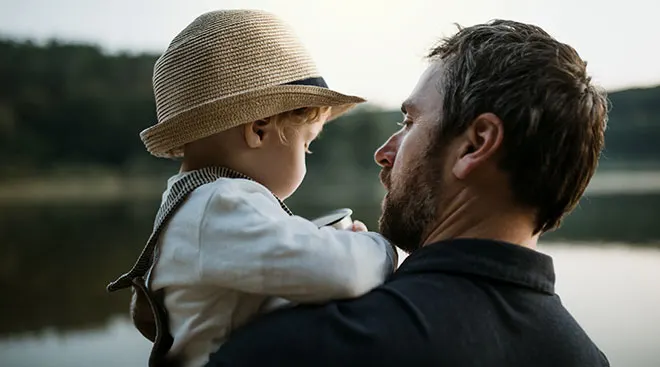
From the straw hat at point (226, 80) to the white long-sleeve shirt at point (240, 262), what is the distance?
0.11 meters

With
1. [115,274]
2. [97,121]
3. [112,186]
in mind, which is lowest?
[115,274]

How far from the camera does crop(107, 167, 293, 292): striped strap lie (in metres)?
0.90

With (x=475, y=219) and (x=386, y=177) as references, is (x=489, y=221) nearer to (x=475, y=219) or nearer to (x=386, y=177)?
(x=475, y=219)

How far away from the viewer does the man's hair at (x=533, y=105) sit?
0.90 m

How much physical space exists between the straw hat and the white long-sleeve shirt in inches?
4.3

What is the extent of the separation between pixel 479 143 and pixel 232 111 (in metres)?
0.29

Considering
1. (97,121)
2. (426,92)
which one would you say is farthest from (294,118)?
(97,121)

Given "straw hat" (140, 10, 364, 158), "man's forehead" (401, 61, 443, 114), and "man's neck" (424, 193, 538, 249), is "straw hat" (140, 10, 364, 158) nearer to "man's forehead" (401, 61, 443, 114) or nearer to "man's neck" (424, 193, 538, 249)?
"man's forehead" (401, 61, 443, 114)

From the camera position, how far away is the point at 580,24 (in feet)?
8.13

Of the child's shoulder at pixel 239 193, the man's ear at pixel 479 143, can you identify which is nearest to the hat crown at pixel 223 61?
the child's shoulder at pixel 239 193

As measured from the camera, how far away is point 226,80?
3.16 ft

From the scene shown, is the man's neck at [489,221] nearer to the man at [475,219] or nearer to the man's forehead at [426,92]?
the man at [475,219]

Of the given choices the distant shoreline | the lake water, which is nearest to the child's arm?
the lake water

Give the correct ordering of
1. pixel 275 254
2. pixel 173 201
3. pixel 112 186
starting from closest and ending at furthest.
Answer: pixel 275 254 < pixel 173 201 < pixel 112 186
